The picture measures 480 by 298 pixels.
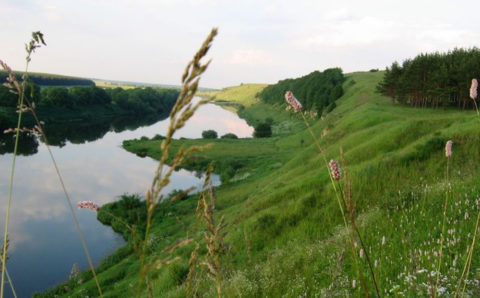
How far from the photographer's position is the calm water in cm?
2214

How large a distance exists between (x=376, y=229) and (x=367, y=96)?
58.5m

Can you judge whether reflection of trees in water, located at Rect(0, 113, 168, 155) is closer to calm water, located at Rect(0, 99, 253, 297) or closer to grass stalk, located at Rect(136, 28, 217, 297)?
calm water, located at Rect(0, 99, 253, 297)

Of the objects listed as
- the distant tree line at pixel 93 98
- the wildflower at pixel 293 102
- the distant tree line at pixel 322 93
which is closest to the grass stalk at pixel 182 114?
the wildflower at pixel 293 102

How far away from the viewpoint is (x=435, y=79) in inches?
1487

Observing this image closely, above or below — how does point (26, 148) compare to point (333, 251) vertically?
below

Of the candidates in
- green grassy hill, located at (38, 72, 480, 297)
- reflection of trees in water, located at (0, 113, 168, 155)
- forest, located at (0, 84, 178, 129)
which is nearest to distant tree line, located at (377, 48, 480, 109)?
green grassy hill, located at (38, 72, 480, 297)

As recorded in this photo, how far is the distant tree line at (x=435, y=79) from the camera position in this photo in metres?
34.9

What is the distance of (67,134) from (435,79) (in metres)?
70.6

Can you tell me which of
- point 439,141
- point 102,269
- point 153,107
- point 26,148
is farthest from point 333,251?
point 153,107

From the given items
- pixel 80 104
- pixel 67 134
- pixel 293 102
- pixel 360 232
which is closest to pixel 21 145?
pixel 67 134

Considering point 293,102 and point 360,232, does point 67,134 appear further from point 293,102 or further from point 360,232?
point 293,102

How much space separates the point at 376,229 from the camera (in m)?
5.96

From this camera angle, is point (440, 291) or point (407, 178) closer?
point (440, 291)

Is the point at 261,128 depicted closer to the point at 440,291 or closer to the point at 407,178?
the point at 407,178
